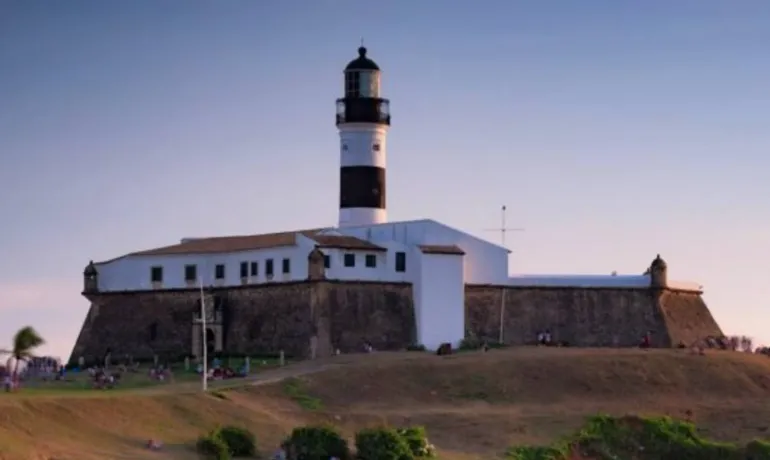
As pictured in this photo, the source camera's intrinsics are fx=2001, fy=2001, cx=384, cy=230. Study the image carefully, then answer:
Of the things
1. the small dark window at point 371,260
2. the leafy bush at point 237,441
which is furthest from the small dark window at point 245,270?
the leafy bush at point 237,441

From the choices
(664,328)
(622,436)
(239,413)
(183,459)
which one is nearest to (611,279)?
(664,328)

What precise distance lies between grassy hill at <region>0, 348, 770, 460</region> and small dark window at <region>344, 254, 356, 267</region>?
15.8ft

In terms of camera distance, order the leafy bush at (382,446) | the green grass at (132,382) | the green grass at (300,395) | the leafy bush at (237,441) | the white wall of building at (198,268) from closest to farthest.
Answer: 1. the leafy bush at (382,446)
2. the leafy bush at (237,441)
3. the green grass at (132,382)
4. the green grass at (300,395)
5. the white wall of building at (198,268)

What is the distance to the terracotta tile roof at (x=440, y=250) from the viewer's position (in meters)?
73.2

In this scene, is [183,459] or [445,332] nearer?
[183,459]

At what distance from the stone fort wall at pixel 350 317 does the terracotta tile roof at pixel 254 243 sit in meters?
1.48

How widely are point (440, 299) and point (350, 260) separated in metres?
3.61

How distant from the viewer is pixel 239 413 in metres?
57.7

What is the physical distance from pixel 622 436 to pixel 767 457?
4367 mm

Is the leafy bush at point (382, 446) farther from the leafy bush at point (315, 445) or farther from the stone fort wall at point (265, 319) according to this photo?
the stone fort wall at point (265, 319)

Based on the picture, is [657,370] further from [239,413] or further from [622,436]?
[239,413]

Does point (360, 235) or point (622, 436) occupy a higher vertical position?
point (360, 235)

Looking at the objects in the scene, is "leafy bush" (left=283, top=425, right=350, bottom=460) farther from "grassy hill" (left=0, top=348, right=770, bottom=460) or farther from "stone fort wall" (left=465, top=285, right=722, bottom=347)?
"stone fort wall" (left=465, top=285, right=722, bottom=347)

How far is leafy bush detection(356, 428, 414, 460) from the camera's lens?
170 ft
